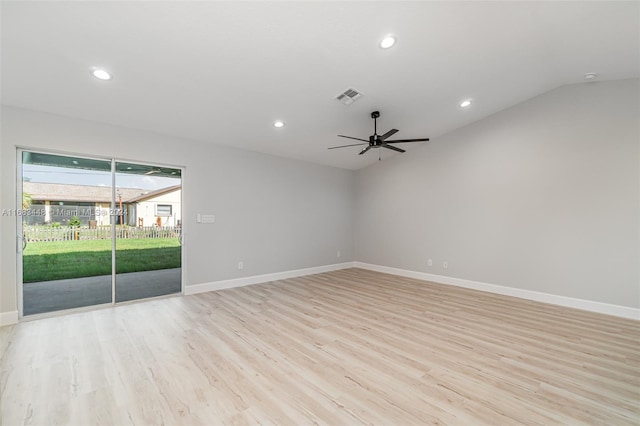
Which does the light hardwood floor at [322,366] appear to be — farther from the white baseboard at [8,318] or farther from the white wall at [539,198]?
the white wall at [539,198]

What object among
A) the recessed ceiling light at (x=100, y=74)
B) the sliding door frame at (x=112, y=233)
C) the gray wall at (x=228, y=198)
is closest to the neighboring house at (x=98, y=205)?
the sliding door frame at (x=112, y=233)

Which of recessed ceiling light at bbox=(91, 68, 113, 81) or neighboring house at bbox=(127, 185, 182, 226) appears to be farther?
neighboring house at bbox=(127, 185, 182, 226)

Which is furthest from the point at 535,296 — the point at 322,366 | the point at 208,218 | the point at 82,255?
the point at 82,255

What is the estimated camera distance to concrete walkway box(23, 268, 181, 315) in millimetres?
3889

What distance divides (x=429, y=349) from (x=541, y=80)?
14.1 ft

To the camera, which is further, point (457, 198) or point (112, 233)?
point (457, 198)

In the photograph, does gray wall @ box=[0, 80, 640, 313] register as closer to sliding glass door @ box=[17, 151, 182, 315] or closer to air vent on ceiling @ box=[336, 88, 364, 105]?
sliding glass door @ box=[17, 151, 182, 315]

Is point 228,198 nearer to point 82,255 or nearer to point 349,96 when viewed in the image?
point 82,255

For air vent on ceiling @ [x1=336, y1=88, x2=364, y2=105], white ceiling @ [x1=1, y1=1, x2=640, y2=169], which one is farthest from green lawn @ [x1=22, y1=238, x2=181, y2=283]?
air vent on ceiling @ [x1=336, y1=88, x2=364, y2=105]

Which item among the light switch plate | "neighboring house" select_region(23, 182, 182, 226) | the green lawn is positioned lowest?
the green lawn

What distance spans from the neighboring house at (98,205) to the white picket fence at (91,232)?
0.08 meters

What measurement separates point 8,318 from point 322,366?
13.5 ft

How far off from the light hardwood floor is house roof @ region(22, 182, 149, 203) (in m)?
1.68

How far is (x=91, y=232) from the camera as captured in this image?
408cm
